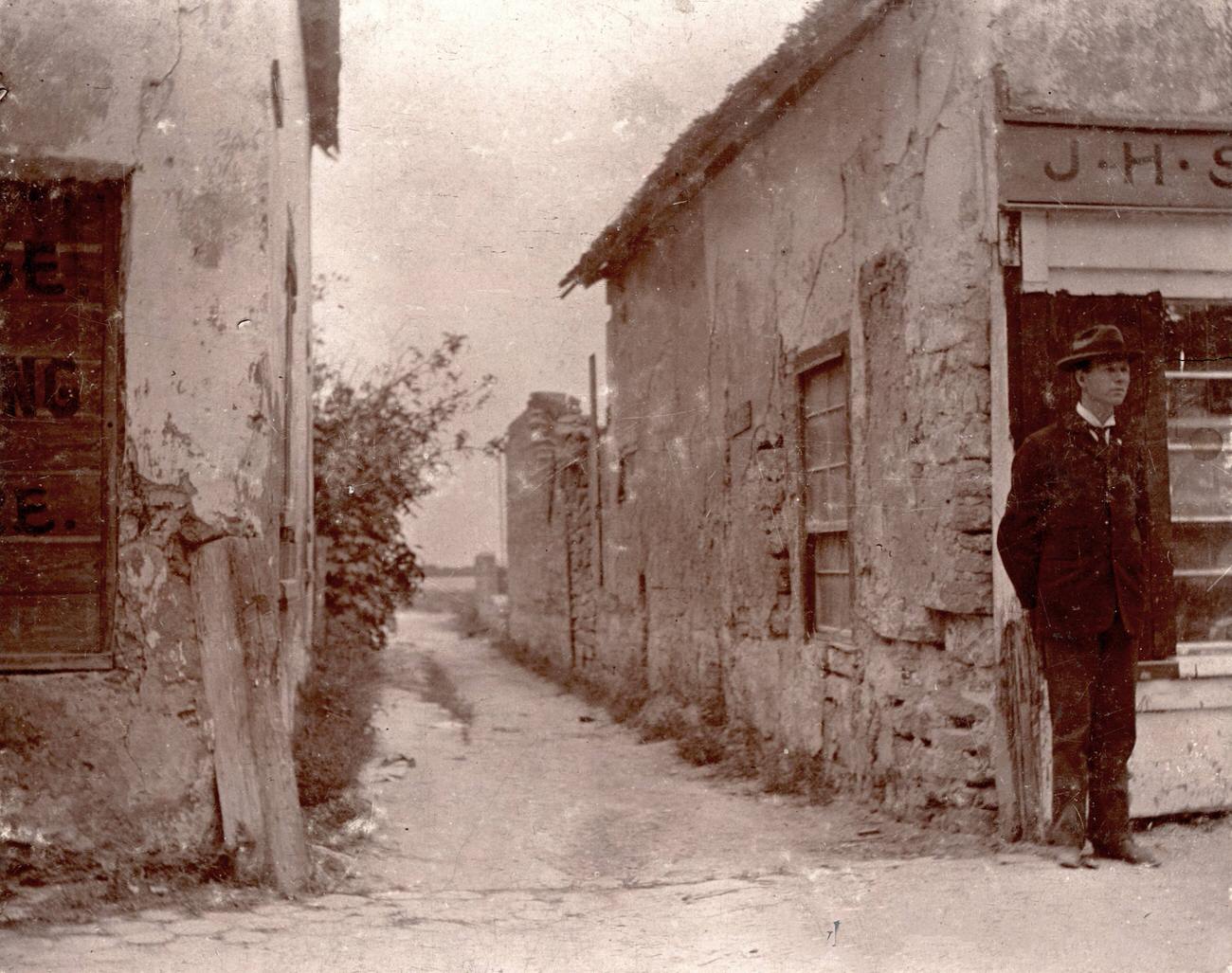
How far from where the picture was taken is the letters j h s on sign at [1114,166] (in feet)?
16.9

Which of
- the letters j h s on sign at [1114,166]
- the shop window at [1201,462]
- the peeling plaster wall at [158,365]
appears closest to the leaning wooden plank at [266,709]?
the peeling plaster wall at [158,365]

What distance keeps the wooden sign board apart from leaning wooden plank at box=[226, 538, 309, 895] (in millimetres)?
492

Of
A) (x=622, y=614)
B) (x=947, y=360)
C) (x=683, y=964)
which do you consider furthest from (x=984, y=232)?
(x=622, y=614)

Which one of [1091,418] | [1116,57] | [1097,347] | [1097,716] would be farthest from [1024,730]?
[1116,57]

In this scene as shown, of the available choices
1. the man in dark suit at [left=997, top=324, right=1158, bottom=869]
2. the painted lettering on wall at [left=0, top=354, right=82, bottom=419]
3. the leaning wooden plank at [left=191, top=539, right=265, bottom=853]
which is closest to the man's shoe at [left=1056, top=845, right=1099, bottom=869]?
the man in dark suit at [left=997, top=324, right=1158, bottom=869]

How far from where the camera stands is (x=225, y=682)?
179 inches

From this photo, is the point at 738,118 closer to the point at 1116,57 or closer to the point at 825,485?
the point at 825,485

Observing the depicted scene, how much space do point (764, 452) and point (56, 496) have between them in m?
4.52

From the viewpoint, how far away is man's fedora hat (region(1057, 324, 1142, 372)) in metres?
4.76

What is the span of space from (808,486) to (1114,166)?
8.80 feet

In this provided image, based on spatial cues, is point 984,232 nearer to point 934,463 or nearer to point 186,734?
point 934,463

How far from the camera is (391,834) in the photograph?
5.73m

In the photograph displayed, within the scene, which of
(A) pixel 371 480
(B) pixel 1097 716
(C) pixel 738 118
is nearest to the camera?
(B) pixel 1097 716

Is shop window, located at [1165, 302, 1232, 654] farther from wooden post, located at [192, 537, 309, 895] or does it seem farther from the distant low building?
wooden post, located at [192, 537, 309, 895]
